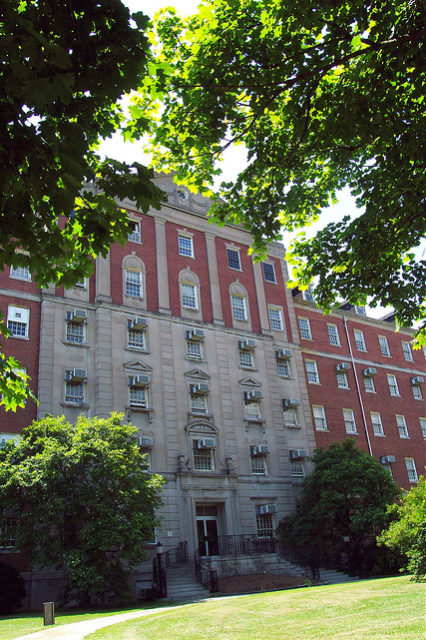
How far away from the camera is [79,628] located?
1405 centimetres

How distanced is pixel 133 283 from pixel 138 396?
7.22 m

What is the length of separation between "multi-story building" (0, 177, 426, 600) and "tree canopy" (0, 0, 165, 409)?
19.0 metres

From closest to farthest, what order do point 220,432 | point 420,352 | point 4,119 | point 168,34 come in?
1. point 4,119
2. point 168,34
3. point 220,432
4. point 420,352

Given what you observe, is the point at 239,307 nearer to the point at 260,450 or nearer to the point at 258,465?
the point at 260,450

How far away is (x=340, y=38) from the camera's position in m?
9.83

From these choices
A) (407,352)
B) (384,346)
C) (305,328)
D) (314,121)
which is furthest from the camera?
(407,352)

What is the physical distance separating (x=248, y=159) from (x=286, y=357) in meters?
27.7

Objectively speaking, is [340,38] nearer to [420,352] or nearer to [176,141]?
[176,141]

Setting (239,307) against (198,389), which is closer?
(198,389)

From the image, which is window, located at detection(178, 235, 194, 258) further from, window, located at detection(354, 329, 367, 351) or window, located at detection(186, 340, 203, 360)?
window, located at detection(354, 329, 367, 351)

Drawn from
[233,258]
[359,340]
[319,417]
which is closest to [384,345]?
[359,340]

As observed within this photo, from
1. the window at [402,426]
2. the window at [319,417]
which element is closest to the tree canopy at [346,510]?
the window at [319,417]

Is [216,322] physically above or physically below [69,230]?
above

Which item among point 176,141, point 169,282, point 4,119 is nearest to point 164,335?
point 169,282
